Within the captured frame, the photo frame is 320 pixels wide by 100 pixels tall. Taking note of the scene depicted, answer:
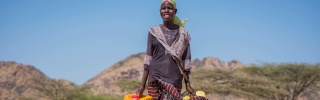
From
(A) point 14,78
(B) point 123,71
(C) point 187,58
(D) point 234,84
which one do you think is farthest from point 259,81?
(B) point 123,71

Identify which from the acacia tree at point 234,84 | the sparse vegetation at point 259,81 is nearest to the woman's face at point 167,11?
the acacia tree at point 234,84

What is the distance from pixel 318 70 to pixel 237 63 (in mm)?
41520

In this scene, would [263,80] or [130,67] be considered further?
[130,67]

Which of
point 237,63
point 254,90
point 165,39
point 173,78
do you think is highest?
point 237,63

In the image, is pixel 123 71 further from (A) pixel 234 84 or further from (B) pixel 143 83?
(B) pixel 143 83

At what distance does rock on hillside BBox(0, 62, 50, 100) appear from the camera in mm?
61250

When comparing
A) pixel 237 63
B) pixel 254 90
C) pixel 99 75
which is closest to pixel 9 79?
pixel 99 75

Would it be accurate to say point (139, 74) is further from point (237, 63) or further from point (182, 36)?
point (182, 36)

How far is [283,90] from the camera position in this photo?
27.6m

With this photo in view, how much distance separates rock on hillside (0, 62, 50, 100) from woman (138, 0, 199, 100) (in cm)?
5947

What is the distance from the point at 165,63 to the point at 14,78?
65460 mm

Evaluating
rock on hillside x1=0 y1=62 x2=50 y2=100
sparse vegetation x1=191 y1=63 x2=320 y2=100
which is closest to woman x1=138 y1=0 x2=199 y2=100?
sparse vegetation x1=191 y1=63 x2=320 y2=100

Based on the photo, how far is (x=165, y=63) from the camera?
344cm

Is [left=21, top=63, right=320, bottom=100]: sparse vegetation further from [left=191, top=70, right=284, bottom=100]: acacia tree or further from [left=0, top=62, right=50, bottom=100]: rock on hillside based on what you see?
[left=0, top=62, right=50, bottom=100]: rock on hillside
